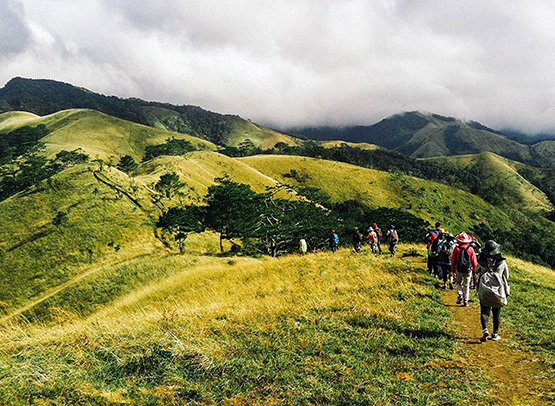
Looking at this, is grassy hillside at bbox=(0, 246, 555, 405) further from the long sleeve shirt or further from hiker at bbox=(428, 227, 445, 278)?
hiker at bbox=(428, 227, 445, 278)

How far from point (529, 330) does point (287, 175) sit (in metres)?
130

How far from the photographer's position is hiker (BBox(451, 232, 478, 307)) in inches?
463

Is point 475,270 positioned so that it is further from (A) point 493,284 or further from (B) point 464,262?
(B) point 464,262

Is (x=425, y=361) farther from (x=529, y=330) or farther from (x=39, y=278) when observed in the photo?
(x=39, y=278)

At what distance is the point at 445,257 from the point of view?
14.9m

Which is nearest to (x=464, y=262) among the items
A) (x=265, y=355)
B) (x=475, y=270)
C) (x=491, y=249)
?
(x=475, y=270)

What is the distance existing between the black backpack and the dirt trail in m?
2.01

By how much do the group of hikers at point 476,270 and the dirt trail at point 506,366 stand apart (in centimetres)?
42

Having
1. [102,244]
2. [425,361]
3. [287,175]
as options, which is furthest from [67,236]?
[287,175]

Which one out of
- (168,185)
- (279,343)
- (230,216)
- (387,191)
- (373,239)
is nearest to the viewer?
(279,343)

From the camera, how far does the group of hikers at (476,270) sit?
8477mm

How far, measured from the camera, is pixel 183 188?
7312cm

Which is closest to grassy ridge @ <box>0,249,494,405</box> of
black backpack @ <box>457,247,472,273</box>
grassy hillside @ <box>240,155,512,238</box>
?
black backpack @ <box>457,247,472,273</box>

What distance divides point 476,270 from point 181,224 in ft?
156
